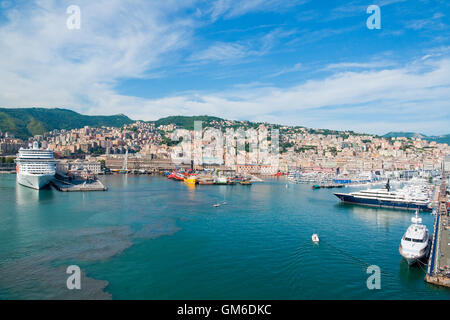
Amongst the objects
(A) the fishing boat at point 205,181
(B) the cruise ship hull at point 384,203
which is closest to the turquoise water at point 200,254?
(B) the cruise ship hull at point 384,203

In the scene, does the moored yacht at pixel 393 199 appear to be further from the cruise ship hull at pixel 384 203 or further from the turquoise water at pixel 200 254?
the turquoise water at pixel 200 254

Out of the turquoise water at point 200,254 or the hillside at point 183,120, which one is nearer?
the turquoise water at point 200,254

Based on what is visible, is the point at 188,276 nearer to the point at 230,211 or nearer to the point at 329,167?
the point at 230,211

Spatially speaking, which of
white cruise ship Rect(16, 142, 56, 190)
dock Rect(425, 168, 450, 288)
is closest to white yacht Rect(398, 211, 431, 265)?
dock Rect(425, 168, 450, 288)

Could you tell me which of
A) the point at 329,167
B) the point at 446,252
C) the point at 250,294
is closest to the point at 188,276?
the point at 250,294

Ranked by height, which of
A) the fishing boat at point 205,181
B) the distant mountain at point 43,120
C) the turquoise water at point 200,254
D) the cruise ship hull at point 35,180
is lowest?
the turquoise water at point 200,254

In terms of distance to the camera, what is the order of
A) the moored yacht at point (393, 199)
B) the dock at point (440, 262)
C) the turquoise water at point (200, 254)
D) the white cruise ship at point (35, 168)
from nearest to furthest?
the turquoise water at point (200, 254), the dock at point (440, 262), the moored yacht at point (393, 199), the white cruise ship at point (35, 168)

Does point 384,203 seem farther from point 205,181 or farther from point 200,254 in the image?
point 205,181
